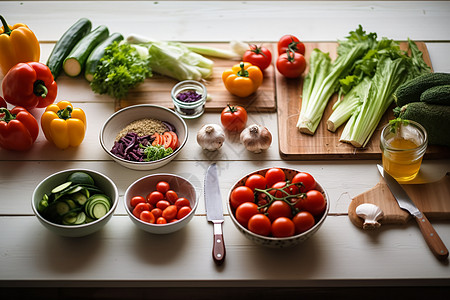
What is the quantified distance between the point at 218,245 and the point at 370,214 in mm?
500

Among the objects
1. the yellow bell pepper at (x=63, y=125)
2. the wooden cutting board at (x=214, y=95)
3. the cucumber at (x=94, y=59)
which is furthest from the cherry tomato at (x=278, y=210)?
the cucumber at (x=94, y=59)

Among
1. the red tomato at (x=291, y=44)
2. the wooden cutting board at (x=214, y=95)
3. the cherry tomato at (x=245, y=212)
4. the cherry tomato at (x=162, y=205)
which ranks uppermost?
the red tomato at (x=291, y=44)

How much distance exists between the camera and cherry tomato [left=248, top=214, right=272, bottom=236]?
146cm

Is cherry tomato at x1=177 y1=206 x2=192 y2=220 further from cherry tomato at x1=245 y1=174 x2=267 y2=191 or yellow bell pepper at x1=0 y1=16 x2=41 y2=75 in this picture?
yellow bell pepper at x1=0 y1=16 x2=41 y2=75

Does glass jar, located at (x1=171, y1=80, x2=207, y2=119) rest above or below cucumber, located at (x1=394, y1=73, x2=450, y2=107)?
below

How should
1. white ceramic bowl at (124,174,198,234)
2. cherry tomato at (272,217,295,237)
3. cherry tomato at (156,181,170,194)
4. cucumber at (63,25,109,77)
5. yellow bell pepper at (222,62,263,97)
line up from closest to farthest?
1. cherry tomato at (272,217,295,237)
2. white ceramic bowl at (124,174,198,234)
3. cherry tomato at (156,181,170,194)
4. yellow bell pepper at (222,62,263,97)
5. cucumber at (63,25,109,77)

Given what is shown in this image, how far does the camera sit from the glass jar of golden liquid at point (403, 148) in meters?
1.68

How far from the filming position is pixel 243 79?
Answer: 207cm

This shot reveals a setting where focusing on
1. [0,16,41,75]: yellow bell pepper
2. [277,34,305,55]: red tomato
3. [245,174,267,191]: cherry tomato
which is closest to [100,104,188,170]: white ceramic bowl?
[245,174,267,191]: cherry tomato

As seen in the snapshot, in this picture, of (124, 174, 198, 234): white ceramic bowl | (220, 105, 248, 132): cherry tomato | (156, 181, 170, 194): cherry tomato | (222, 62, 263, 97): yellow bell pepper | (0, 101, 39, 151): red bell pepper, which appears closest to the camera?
(124, 174, 198, 234): white ceramic bowl

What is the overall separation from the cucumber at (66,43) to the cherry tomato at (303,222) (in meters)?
1.30

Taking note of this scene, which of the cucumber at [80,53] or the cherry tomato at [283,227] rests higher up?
the cucumber at [80,53]

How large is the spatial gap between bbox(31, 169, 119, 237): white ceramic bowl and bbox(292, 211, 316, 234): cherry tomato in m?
0.56

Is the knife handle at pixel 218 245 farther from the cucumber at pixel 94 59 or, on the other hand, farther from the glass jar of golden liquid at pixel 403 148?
the cucumber at pixel 94 59
